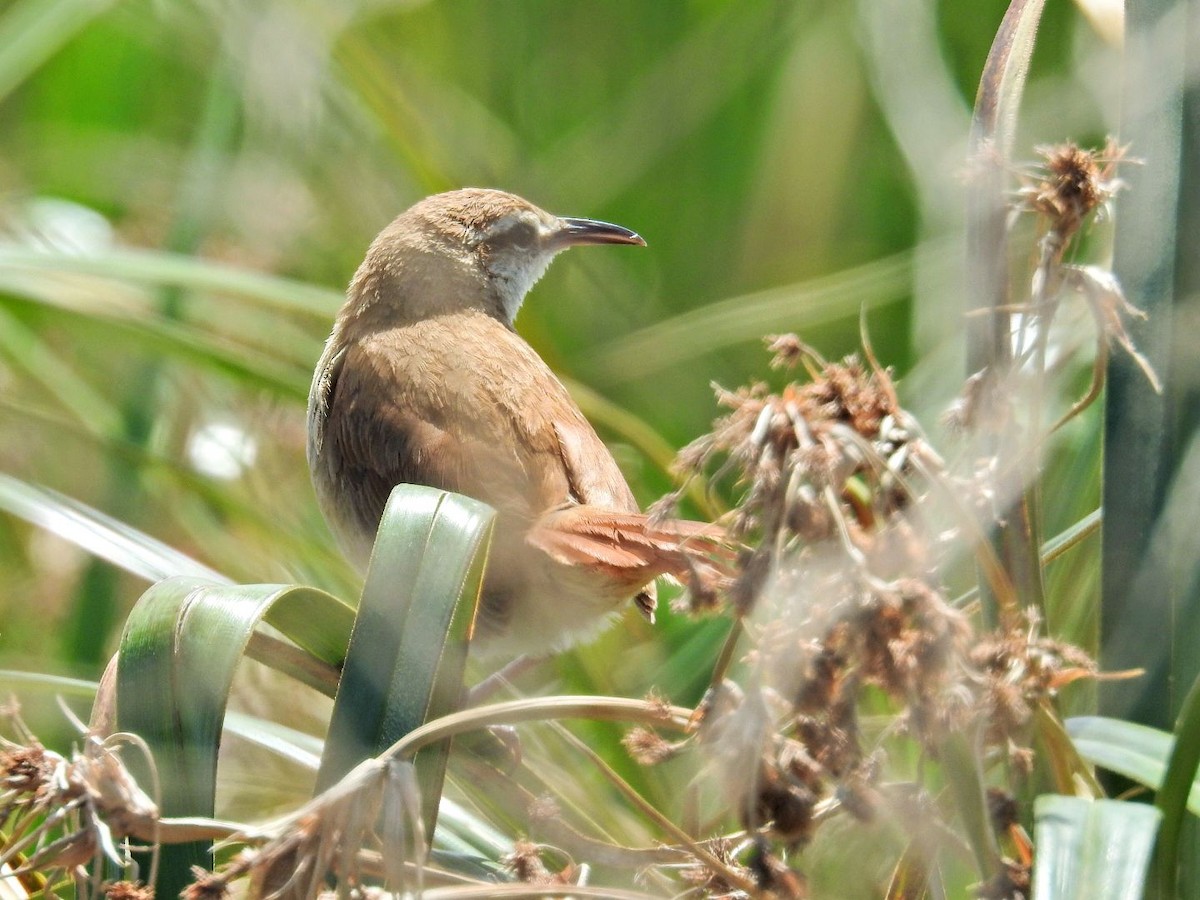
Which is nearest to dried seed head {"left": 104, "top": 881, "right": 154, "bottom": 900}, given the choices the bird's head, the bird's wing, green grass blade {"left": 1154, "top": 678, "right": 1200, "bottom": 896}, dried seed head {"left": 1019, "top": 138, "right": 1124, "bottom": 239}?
green grass blade {"left": 1154, "top": 678, "right": 1200, "bottom": 896}

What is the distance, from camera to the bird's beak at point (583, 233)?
3102 millimetres

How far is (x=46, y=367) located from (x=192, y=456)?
1.30 ft

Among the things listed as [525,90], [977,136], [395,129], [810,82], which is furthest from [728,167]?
[977,136]

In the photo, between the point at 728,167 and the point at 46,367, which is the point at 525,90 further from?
the point at 46,367

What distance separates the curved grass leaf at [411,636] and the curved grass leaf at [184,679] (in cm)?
11

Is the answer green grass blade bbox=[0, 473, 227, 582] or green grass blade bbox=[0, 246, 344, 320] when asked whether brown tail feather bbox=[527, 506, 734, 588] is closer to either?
green grass blade bbox=[0, 473, 227, 582]

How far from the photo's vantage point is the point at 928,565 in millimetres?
995

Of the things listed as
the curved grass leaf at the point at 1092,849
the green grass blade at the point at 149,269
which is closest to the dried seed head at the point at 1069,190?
the curved grass leaf at the point at 1092,849

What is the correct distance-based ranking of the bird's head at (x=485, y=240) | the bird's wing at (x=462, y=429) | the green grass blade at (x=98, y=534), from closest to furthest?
the green grass blade at (x=98, y=534)
the bird's wing at (x=462, y=429)
the bird's head at (x=485, y=240)

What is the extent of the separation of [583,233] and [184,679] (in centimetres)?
203

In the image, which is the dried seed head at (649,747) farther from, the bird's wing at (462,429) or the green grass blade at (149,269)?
the green grass blade at (149,269)

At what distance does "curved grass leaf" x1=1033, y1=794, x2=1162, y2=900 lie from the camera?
101 cm

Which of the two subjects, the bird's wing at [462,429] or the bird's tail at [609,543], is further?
the bird's wing at [462,429]

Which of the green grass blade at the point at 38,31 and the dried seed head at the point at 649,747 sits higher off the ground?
the green grass blade at the point at 38,31
